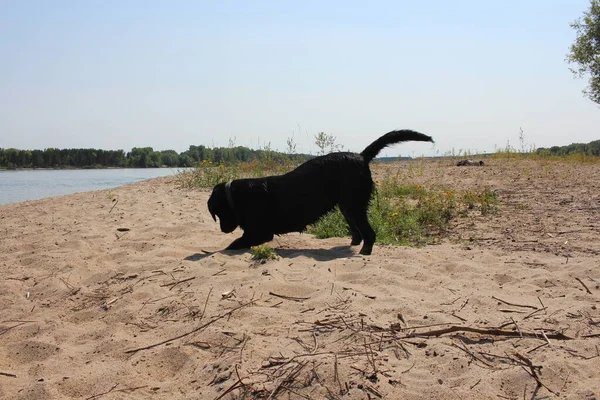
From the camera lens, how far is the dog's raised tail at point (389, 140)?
599 cm

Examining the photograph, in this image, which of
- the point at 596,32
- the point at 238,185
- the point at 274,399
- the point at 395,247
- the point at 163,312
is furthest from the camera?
the point at 596,32

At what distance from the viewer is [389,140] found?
20.0 ft

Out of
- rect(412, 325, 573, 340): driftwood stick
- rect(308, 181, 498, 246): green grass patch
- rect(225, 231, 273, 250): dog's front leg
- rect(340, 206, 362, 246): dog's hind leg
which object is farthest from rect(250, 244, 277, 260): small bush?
rect(412, 325, 573, 340): driftwood stick

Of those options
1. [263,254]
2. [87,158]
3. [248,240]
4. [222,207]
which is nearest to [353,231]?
[248,240]

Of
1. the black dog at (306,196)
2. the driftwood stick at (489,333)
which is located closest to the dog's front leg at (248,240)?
the black dog at (306,196)

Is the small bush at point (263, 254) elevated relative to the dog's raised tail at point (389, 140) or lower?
lower

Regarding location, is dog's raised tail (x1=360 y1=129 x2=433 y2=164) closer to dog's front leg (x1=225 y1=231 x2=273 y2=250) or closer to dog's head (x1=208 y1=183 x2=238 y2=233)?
dog's front leg (x1=225 y1=231 x2=273 y2=250)

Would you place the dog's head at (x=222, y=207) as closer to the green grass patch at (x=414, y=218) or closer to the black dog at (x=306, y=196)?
the black dog at (x=306, y=196)

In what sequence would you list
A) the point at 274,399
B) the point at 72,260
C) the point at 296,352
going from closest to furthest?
the point at 274,399, the point at 296,352, the point at 72,260

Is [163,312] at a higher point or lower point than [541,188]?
lower

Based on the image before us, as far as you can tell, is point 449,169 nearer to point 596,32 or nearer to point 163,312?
point 163,312

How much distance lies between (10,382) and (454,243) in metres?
4.74

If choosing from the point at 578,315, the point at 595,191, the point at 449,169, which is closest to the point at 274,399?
the point at 578,315

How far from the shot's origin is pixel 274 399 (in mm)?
2588
